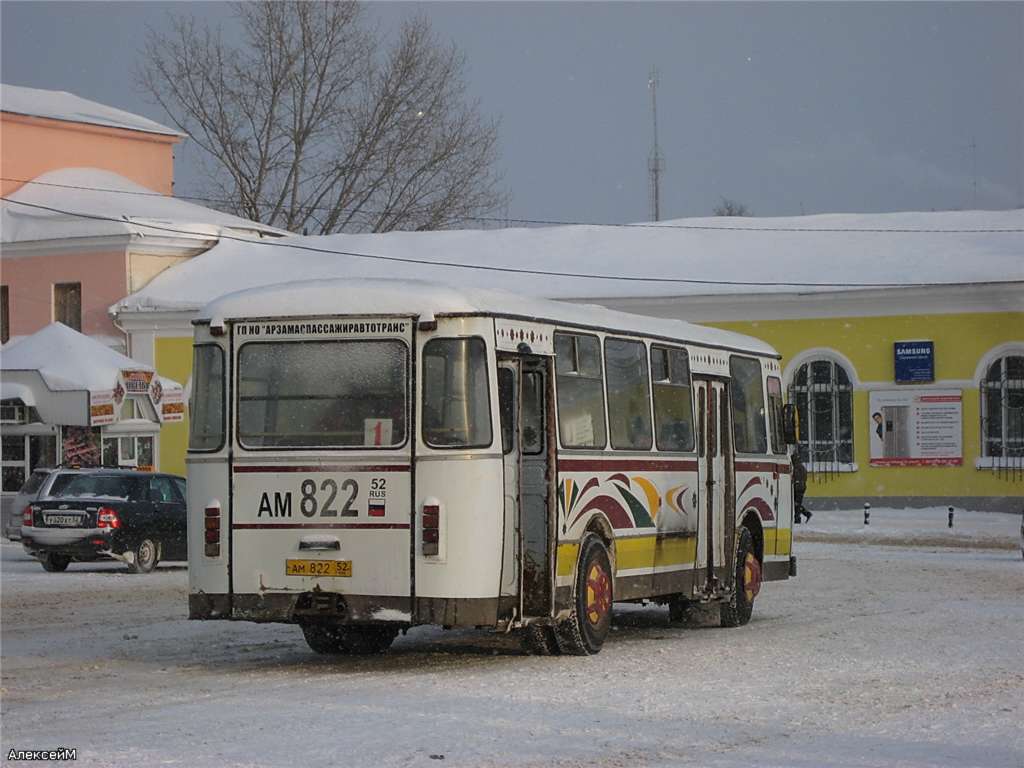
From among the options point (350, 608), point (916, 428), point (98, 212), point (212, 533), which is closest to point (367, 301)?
point (212, 533)

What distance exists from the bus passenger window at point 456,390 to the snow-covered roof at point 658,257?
28.9 meters

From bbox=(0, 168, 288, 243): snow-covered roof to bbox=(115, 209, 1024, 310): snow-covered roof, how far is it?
1.45 m

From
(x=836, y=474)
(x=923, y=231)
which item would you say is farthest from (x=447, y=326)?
(x=923, y=231)

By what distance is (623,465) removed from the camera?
16.4 meters

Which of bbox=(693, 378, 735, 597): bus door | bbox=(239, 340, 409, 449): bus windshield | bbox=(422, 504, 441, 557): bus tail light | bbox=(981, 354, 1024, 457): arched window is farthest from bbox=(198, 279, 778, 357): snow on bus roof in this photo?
bbox=(981, 354, 1024, 457): arched window

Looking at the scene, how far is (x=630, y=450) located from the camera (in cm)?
1658

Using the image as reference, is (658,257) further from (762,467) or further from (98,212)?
(762,467)

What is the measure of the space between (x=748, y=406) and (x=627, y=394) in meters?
3.61

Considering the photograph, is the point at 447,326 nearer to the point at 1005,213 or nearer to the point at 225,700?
the point at 225,700

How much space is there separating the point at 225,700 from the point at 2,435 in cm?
3221

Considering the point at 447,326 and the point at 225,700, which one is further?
the point at 447,326

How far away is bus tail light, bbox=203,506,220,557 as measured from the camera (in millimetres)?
14430

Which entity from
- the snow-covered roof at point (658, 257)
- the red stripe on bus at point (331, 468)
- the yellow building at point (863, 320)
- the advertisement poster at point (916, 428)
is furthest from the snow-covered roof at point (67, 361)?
the red stripe on bus at point (331, 468)

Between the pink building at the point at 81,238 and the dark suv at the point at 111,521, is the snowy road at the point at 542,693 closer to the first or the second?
the dark suv at the point at 111,521
